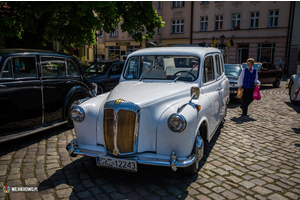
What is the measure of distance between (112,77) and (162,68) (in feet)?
21.4

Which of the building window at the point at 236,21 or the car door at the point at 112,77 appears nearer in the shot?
the car door at the point at 112,77

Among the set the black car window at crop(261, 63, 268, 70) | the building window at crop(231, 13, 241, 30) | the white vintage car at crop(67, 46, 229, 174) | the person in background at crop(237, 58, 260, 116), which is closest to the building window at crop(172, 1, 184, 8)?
the building window at crop(231, 13, 241, 30)

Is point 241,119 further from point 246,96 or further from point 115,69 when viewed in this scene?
point 115,69

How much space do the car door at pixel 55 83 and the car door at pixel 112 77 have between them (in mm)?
4637

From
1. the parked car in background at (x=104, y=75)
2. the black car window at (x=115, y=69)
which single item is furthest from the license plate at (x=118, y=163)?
the black car window at (x=115, y=69)

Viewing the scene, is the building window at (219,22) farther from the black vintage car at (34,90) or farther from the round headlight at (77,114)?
the round headlight at (77,114)

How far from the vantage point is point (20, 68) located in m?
4.87

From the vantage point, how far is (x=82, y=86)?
251 inches

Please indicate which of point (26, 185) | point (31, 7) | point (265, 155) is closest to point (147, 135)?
point (26, 185)

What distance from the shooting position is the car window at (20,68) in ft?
15.2

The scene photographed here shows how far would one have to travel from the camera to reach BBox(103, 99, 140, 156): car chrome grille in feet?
11.0

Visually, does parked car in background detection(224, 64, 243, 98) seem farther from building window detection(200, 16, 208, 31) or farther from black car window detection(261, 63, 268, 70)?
building window detection(200, 16, 208, 31)

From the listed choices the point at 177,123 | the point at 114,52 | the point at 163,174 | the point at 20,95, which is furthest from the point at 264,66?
the point at 114,52

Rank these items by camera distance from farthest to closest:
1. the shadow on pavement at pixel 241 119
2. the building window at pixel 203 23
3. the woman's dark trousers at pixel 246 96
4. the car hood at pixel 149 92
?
the building window at pixel 203 23 < the woman's dark trousers at pixel 246 96 < the shadow on pavement at pixel 241 119 < the car hood at pixel 149 92
